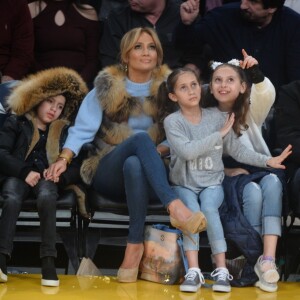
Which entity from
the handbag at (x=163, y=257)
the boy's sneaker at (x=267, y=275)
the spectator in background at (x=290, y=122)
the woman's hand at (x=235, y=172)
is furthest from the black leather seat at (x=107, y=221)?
the spectator in background at (x=290, y=122)

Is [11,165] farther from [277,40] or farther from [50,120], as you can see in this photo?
[277,40]

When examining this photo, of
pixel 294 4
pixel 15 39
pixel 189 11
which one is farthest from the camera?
pixel 294 4

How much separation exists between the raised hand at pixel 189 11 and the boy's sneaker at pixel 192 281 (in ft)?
6.41

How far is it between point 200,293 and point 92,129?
122 cm

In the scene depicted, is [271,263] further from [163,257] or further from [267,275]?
[163,257]

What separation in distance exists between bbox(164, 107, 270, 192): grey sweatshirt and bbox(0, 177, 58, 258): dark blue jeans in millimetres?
698

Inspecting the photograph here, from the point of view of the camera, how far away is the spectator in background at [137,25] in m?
6.88

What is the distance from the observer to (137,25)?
22.8 feet

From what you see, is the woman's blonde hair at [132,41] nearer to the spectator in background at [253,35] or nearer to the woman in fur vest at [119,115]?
the woman in fur vest at [119,115]

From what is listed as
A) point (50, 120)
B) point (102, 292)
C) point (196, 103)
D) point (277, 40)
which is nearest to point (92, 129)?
point (50, 120)

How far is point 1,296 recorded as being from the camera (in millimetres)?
5215

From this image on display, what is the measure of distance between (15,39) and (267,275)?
2.49 m

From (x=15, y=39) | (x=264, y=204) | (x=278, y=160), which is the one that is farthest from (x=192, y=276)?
(x=15, y=39)

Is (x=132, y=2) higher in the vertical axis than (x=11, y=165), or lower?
higher
